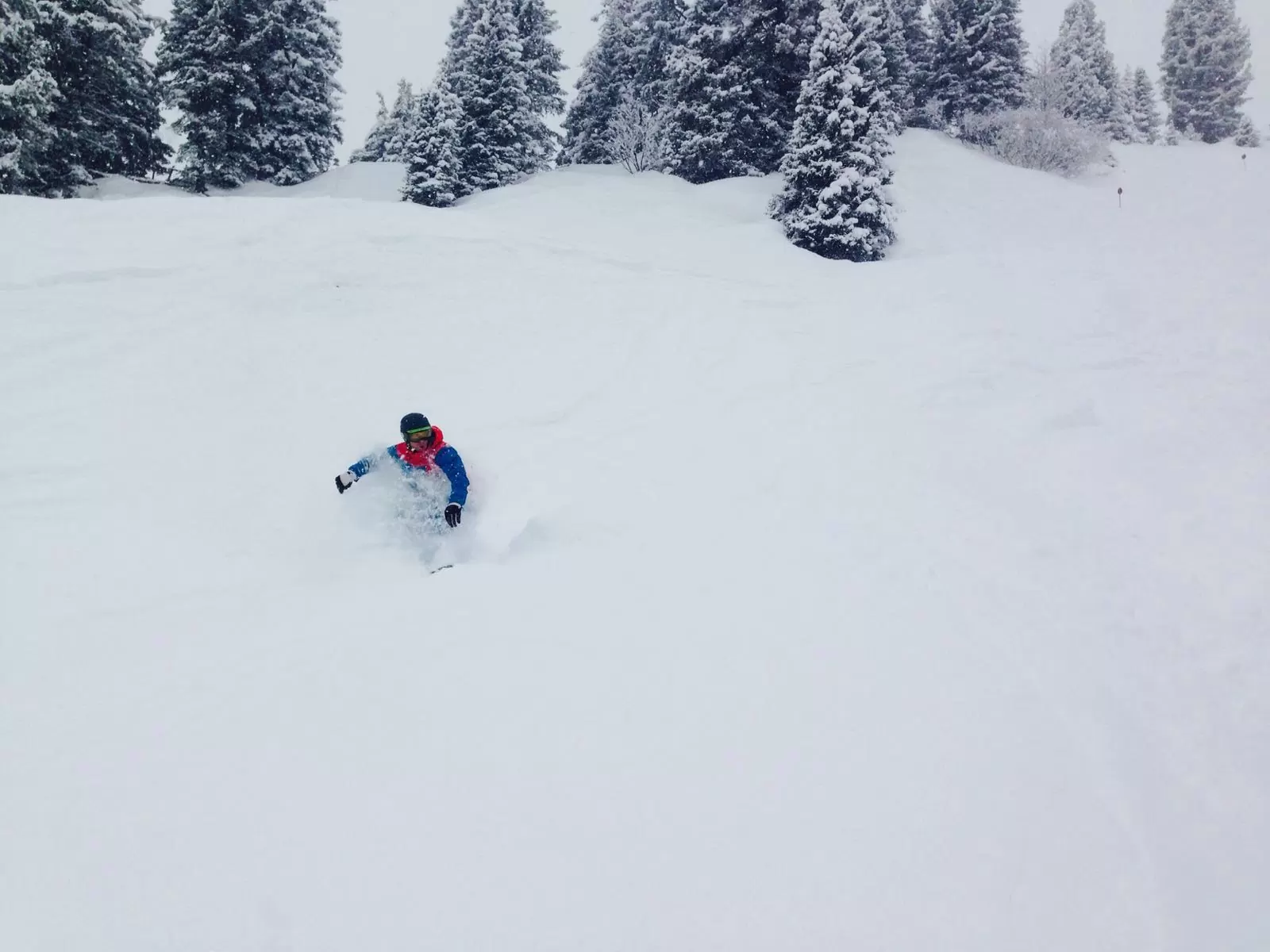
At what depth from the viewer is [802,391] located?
25.2 feet

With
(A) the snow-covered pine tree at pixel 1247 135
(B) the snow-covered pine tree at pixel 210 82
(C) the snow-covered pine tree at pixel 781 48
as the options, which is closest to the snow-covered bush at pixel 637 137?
(C) the snow-covered pine tree at pixel 781 48

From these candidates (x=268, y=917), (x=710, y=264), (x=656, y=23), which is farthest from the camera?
(x=656, y=23)

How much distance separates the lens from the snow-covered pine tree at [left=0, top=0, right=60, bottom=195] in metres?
15.2

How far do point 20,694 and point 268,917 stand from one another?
2.37 metres

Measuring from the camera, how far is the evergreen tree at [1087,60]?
1372 inches

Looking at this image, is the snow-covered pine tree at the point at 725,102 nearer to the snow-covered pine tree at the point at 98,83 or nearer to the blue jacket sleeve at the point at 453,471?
the snow-covered pine tree at the point at 98,83

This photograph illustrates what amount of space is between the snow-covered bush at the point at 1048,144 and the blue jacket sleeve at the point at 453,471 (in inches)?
1059

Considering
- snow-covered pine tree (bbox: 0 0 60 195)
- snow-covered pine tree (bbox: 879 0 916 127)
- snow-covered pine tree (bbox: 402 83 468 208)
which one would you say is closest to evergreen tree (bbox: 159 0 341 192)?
snow-covered pine tree (bbox: 402 83 468 208)

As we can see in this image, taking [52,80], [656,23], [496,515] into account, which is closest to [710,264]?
[496,515]

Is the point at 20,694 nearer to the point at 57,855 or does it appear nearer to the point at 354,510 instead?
the point at 57,855

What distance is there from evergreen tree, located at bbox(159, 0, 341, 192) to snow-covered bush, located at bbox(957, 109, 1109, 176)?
24607 mm

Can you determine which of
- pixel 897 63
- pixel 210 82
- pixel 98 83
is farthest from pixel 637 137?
pixel 98 83

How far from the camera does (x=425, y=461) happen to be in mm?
6270

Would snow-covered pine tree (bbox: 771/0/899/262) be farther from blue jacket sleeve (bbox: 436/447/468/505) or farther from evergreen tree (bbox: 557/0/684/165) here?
blue jacket sleeve (bbox: 436/447/468/505)
